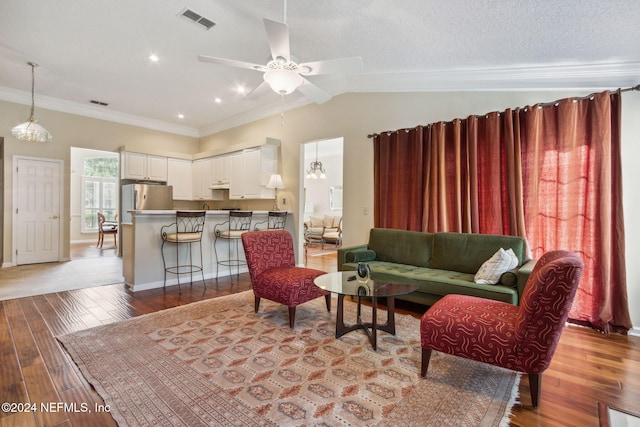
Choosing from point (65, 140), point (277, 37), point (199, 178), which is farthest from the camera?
point (199, 178)

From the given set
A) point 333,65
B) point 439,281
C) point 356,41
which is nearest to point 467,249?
point 439,281

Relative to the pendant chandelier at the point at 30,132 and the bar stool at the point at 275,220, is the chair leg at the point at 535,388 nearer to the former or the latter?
the bar stool at the point at 275,220

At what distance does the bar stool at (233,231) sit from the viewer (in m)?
4.79

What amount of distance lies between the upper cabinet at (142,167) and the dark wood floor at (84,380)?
11.4ft

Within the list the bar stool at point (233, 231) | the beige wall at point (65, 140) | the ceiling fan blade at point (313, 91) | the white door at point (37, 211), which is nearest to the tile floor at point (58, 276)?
the white door at point (37, 211)

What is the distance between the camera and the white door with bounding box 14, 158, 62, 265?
18.4 feet

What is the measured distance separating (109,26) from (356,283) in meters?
3.82

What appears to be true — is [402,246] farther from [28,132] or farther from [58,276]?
[28,132]

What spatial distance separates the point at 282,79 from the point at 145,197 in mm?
5107

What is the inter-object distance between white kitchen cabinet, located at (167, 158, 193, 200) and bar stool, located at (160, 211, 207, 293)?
9.83 feet

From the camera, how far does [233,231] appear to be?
4918 mm

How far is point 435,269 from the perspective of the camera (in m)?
3.65

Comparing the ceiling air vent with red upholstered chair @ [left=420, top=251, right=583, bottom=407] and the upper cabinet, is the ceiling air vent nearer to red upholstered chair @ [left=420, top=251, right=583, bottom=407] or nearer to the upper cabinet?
red upholstered chair @ [left=420, top=251, right=583, bottom=407]

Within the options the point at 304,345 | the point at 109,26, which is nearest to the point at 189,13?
Answer: the point at 109,26
